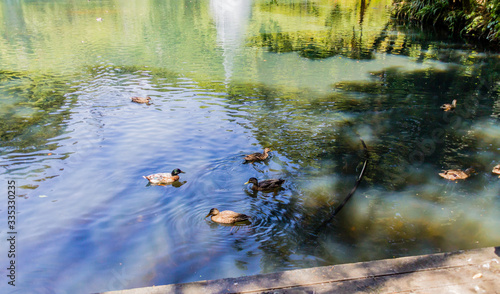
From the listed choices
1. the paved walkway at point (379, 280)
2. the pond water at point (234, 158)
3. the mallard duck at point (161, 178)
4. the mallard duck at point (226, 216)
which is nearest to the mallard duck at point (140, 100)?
the pond water at point (234, 158)

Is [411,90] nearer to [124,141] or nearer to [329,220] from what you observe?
[329,220]

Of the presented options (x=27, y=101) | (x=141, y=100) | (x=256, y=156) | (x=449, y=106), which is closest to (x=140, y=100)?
(x=141, y=100)

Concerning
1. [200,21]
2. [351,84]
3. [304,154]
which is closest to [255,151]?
[304,154]

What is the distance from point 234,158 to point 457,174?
415 centimetres

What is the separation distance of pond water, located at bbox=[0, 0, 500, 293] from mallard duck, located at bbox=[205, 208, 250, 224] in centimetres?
15

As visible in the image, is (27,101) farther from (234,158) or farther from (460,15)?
(460,15)

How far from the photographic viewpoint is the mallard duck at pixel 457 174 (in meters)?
6.33

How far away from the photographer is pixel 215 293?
10.8ft

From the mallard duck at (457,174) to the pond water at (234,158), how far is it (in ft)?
0.51

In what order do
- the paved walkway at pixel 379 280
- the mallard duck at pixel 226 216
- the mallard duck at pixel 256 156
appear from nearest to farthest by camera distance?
the paved walkway at pixel 379 280, the mallard duck at pixel 226 216, the mallard duck at pixel 256 156

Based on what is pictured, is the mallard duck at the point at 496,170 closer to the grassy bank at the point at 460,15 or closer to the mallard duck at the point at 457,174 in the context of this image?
the mallard duck at the point at 457,174

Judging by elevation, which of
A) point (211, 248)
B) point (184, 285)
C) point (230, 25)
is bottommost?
point (211, 248)

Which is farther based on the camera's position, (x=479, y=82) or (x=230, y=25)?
(x=230, y=25)

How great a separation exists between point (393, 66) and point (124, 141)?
454 inches
